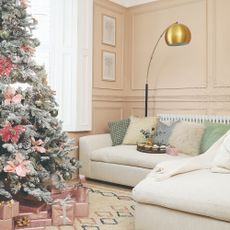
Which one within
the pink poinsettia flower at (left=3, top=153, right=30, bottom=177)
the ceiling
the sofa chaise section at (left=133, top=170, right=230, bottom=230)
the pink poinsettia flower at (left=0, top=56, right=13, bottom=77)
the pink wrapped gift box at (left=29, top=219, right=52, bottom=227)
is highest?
the ceiling

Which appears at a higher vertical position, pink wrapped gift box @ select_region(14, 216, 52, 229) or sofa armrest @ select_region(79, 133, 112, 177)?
sofa armrest @ select_region(79, 133, 112, 177)

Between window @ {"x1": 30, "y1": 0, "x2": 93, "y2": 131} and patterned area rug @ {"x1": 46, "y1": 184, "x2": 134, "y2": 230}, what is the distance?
1123 millimetres

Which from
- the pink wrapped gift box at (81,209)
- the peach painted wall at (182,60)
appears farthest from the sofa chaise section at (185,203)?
the peach painted wall at (182,60)

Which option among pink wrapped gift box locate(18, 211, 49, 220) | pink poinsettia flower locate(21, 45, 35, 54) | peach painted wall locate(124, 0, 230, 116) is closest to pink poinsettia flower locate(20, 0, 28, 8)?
pink poinsettia flower locate(21, 45, 35, 54)

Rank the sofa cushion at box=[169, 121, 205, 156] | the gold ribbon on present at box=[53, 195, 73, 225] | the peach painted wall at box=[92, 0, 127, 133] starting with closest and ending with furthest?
the gold ribbon on present at box=[53, 195, 73, 225] → the sofa cushion at box=[169, 121, 205, 156] → the peach painted wall at box=[92, 0, 127, 133]

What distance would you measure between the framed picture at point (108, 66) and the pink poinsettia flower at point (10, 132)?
2298 millimetres

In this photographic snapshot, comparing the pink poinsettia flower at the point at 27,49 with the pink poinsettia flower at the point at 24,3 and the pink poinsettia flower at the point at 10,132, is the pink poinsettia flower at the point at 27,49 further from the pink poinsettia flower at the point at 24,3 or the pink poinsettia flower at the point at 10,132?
the pink poinsettia flower at the point at 10,132

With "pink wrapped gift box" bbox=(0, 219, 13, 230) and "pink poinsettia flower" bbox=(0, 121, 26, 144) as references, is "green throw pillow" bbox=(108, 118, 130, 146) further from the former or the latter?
"pink wrapped gift box" bbox=(0, 219, 13, 230)

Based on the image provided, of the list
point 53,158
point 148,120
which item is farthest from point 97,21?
point 53,158

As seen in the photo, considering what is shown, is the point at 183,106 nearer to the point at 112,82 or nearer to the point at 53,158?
the point at 112,82

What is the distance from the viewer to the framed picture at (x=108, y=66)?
4625 mm

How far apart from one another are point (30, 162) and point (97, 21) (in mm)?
2616

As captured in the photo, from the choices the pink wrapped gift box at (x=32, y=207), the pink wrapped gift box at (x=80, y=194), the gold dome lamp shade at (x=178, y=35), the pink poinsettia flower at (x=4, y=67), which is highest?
the gold dome lamp shade at (x=178, y=35)

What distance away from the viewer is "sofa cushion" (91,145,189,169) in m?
3.37
